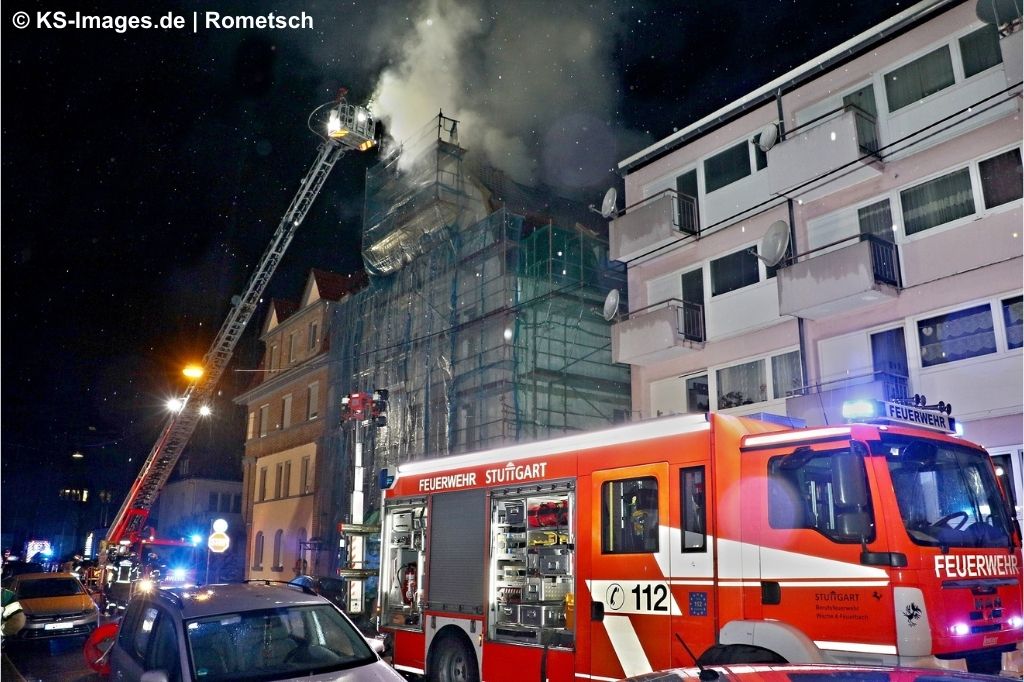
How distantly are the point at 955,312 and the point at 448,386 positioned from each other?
13.4 metres

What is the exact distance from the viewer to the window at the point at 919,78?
14242 millimetres

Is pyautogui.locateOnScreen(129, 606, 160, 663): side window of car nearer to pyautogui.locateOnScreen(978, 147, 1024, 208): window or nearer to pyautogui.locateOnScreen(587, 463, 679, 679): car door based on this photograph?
pyautogui.locateOnScreen(587, 463, 679, 679): car door

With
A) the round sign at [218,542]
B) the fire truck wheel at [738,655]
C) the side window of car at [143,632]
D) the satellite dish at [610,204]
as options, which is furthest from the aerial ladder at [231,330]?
the fire truck wheel at [738,655]

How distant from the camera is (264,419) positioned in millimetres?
36031

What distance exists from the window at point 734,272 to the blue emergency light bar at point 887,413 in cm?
1015

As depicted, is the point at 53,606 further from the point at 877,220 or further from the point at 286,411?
the point at 286,411

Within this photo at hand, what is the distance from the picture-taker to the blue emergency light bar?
668cm

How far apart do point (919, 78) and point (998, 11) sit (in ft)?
6.47

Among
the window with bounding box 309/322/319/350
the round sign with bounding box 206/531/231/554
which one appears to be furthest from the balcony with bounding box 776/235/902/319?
the window with bounding box 309/322/319/350

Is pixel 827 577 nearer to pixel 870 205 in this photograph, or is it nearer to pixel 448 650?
pixel 448 650

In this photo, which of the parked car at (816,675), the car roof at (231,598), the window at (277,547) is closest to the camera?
the parked car at (816,675)

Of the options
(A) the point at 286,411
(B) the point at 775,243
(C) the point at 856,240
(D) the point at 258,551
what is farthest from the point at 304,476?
(C) the point at 856,240

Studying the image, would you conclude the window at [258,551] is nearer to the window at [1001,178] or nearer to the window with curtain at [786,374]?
the window with curtain at [786,374]

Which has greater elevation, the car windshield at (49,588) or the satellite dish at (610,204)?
the satellite dish at (610,204)
